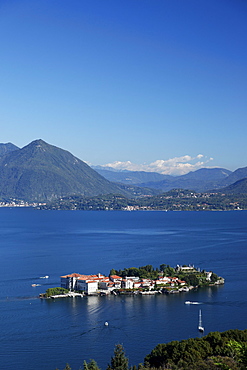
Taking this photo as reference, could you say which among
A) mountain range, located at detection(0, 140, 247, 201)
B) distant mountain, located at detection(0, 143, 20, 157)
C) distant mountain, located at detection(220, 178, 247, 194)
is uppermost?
distant mountain, located at detection(0, 143, 20, 157)

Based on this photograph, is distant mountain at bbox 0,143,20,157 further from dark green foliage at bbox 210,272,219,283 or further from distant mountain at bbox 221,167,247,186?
dark green foliage at bbox 210,272,219,283

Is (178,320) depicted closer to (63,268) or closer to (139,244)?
(63,268)

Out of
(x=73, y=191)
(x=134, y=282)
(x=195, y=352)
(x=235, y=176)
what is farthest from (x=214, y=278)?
(x=235, y=176)

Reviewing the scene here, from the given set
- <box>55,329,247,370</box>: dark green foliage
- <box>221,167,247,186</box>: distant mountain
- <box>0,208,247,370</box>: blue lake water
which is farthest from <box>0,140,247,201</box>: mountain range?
<box>55,329,247,370</box>: dark green foliage

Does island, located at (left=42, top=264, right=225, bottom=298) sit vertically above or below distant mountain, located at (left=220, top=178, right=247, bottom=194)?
below

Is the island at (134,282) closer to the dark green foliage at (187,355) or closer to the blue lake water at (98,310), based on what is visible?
the blue lake water at (98,310)

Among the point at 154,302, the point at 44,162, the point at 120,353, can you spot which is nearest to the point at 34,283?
the point at 154,302

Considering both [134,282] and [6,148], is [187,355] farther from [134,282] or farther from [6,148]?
[6,148]
